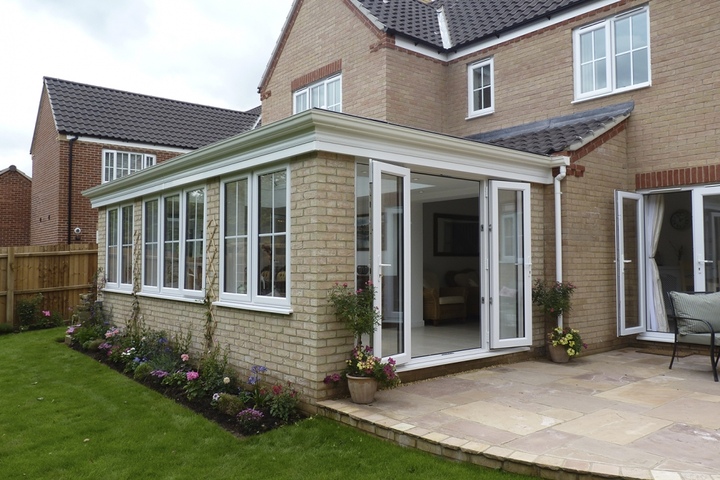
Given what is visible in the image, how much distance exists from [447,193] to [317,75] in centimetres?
497

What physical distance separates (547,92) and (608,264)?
3472 millimetres

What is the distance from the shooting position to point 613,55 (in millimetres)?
8953

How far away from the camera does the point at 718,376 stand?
651cm

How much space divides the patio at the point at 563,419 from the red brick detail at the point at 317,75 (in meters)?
7.58

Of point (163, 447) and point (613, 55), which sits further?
point (613, 55)

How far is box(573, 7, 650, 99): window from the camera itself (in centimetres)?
868

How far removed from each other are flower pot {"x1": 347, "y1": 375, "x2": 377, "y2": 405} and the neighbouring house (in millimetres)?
19611

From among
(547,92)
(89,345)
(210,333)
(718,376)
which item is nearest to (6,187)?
(89,345)

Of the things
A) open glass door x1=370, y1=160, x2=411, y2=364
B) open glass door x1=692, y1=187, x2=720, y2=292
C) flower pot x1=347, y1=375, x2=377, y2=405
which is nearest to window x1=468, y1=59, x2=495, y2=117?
open glass door x1=692, y1=187, x2=720, y2=292

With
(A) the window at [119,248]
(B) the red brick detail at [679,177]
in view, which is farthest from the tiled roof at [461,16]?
(A) the window at [119,248]

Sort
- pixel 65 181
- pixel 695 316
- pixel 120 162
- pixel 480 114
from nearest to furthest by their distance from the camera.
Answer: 1. pixel 695 316
2. pixel 480 114
3. pixel 65 181
4. pixel 120 162

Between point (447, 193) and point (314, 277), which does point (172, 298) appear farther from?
point (447, 193)

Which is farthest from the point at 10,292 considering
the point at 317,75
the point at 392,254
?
the point at 392,254

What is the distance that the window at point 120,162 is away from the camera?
1684 cm
